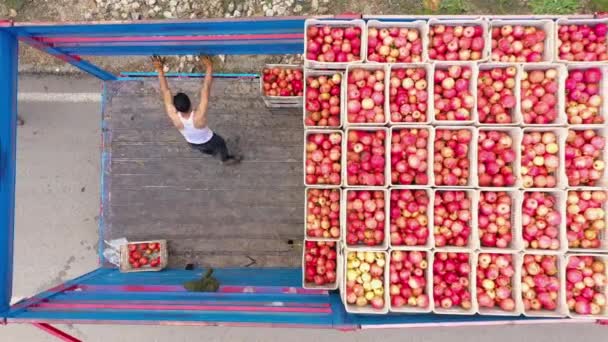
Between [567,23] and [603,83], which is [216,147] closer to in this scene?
[567,23]

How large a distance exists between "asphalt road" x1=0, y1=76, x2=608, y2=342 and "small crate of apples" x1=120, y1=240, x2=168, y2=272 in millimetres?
979

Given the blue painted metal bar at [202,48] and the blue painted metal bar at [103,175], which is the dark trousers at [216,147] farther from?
the blue painted metal bar at [103,175]

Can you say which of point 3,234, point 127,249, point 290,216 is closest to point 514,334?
point 290,216

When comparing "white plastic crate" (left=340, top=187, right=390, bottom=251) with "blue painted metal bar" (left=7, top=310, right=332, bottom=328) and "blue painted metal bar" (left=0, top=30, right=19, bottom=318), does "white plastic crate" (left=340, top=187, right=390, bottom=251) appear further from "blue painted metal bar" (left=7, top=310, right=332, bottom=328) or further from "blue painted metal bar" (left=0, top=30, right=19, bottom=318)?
"blue painted metal bar" (left=0, top=30, right=19, bottom=318)

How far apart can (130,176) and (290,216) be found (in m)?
2.13

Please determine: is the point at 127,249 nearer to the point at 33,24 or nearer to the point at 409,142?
the point at 33,24

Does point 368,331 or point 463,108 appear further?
point 368,331

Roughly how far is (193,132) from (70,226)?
9.04 ft

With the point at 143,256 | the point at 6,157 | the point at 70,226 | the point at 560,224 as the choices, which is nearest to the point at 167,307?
the point at 143,256

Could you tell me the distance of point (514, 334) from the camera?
5242 mm

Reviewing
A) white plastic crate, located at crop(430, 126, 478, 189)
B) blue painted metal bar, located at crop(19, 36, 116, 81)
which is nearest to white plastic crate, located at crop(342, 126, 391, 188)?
white plastic crate, located at crop(430, 126, 478, 189)

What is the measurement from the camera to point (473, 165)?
341cm

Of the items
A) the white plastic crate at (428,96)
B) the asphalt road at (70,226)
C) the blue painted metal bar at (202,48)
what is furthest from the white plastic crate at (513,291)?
the blue painted metal bar at (202,48)

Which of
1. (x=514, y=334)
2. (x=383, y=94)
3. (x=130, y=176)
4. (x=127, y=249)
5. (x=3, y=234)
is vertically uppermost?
(x=383, y=94)
